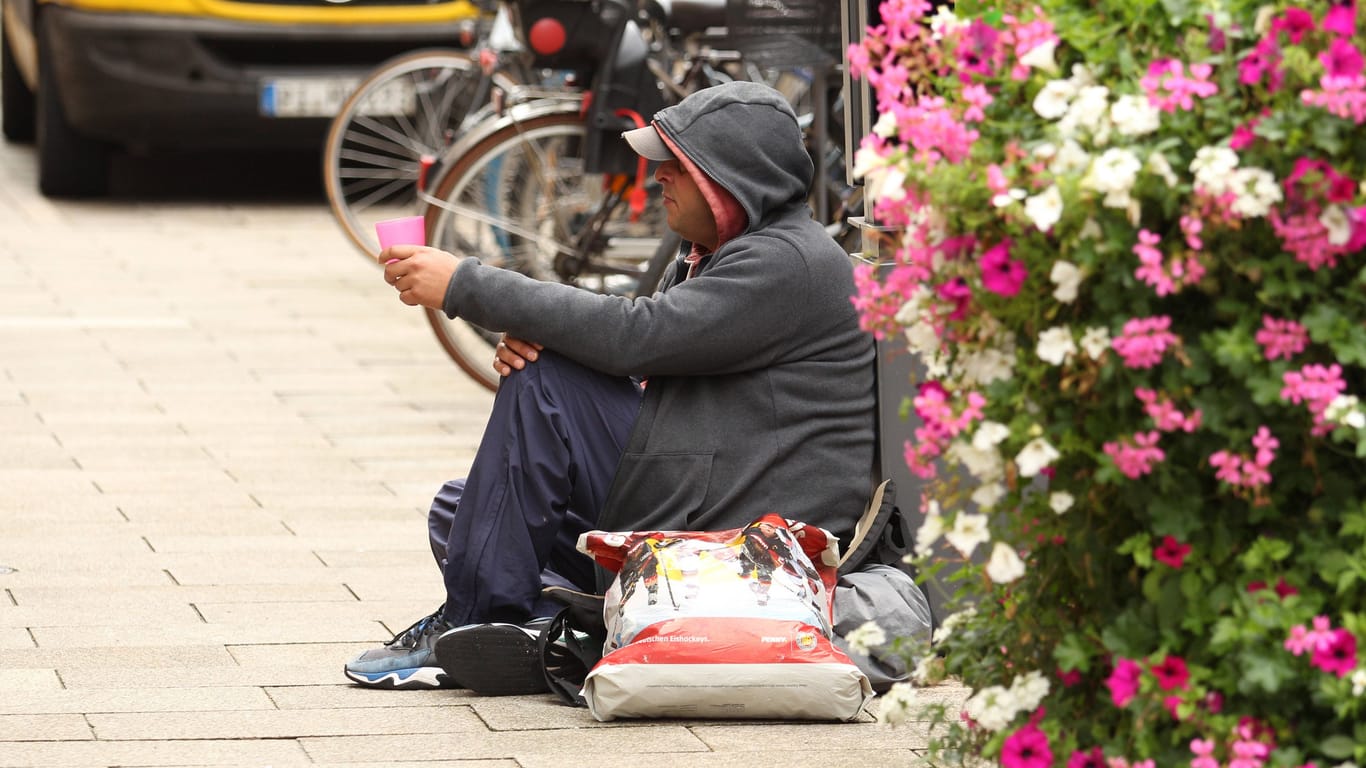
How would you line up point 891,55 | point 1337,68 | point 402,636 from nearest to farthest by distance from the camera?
point 1337,68, point 891,55, point 402,636

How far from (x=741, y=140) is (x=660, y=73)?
279cm

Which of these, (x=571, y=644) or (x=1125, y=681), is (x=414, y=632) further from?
(x=1125, y=681)

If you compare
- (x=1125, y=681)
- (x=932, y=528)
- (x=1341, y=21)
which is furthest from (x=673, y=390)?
(x=1341, y=21)

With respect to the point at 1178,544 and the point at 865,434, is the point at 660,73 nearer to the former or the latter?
the point at 865,434

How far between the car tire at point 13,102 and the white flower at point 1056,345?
11.1 m

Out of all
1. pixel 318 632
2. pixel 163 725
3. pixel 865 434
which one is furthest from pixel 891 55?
pixel 318 632

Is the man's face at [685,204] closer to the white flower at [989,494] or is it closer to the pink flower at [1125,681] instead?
the white flower at [989,494]

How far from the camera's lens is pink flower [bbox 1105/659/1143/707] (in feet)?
8.83

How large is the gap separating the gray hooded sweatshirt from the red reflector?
2.80 metres

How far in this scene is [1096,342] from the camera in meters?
2.56

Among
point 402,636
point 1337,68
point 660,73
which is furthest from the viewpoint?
point 660,73

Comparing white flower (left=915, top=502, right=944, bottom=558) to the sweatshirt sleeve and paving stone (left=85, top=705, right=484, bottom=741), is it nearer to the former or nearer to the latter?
the sweatshirt sleeve

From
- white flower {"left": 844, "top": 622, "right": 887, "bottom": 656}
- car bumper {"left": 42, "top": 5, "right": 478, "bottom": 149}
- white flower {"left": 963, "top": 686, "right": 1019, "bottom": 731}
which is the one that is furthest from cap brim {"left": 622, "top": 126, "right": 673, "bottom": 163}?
car bumper {"left": 42, "top": 5, "right": 478, "bottom": 149}

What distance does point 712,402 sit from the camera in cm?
397
